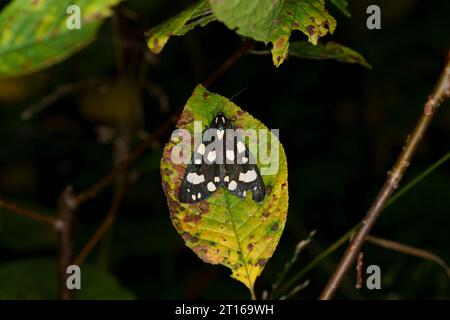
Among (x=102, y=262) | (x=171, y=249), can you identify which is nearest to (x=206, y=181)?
(x=102, y=262)

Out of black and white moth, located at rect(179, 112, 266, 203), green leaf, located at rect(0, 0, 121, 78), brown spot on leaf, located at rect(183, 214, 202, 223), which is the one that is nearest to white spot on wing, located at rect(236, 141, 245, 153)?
black and white moth, located at rect(179, 112, 266, 203)

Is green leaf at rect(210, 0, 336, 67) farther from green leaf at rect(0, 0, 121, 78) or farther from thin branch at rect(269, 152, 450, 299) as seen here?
thin branch at rect(269, 152, 450, 299)

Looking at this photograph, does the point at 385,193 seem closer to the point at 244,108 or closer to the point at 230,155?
the point at 230,155

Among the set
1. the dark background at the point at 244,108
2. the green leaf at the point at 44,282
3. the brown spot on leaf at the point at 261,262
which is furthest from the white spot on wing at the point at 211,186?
the dark background at the point at 244,108

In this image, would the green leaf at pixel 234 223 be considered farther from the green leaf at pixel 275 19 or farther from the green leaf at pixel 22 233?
the green leaf at pixel 22 233

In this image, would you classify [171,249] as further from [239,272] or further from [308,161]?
[239,272]

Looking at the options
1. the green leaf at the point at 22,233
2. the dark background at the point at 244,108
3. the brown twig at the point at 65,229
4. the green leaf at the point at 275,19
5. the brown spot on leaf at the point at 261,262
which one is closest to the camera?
the green leaf at the point at 275,19

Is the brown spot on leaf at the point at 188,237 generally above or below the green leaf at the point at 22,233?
Answer: below
